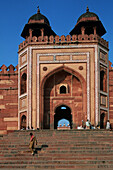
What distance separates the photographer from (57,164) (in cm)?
1486

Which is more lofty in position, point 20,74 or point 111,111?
point 20,74

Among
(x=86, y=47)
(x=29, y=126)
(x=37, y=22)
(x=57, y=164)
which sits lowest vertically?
(x=57, y=164)

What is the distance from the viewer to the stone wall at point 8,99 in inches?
1026

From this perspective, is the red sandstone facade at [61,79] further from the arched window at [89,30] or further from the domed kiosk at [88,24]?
the arched window at [89,30]

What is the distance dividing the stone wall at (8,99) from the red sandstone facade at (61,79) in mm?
79

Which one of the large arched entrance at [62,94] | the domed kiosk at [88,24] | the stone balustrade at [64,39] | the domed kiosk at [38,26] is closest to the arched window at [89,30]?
the domed kiosk at [88,24]

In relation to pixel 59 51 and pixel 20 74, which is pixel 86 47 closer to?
pixel 59 51

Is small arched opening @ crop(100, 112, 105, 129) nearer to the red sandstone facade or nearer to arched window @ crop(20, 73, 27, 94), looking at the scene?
the red sandstone facade

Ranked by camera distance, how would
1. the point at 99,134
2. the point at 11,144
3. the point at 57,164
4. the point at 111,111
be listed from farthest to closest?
the point at 111,111 < the point at 99,134 < the point at 11,144 < the point at 57,164

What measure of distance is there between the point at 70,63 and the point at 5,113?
261 inches

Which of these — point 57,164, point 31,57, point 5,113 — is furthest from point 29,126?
point 57,164

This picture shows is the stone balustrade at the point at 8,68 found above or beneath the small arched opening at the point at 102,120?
above

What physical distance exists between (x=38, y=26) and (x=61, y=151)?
12913mm

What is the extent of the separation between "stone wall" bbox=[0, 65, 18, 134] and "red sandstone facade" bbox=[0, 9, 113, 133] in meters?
0.08
